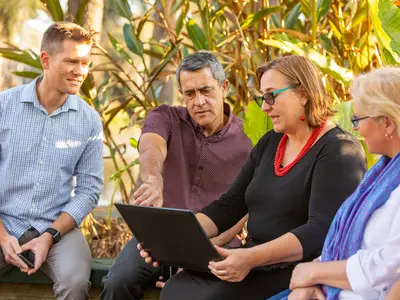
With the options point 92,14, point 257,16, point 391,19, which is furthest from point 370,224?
point 92,14

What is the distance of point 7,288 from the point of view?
3688 millimetres

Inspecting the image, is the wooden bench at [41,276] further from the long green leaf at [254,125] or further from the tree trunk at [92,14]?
the tree trunk at [92,14]

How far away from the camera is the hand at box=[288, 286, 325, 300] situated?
241cm

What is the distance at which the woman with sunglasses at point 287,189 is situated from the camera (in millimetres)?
2629

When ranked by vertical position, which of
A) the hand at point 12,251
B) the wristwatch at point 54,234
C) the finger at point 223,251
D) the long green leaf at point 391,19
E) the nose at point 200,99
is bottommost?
the hand at point 12,251

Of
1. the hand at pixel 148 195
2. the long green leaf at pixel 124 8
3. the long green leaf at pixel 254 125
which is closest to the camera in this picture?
the hand at pixel 148 195

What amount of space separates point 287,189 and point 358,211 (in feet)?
1.59

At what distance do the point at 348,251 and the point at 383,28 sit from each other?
1.19m

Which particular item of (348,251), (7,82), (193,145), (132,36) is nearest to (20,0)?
(7,82)

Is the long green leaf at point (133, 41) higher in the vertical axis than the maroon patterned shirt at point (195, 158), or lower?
higher

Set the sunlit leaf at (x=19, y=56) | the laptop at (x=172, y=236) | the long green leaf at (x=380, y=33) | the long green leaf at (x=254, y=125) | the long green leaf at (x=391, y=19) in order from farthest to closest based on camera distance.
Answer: the sunlit leaf at (x=19, y=56), the long green leaf at (x=254, y=125), the long green leaf at (x=380, y=33), the long green leaf at (x=391, y=19), the laptop at (x=172, y=236)

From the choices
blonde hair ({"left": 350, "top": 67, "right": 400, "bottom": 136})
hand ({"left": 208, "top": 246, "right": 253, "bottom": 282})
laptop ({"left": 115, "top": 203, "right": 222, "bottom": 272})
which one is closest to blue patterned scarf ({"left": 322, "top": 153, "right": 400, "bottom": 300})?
blonde hair ({"left": 350, "top": 67, "right": 400, "bottom": 136})

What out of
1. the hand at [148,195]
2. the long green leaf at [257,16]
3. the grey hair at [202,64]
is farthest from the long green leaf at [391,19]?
the hand at [148,195]

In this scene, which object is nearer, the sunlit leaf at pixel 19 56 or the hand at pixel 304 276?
the hand at pixel 304 276
